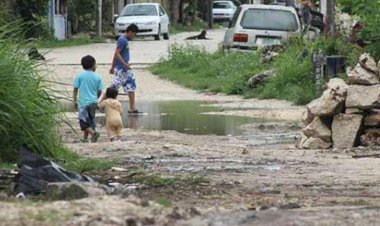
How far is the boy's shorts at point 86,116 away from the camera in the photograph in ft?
52.1

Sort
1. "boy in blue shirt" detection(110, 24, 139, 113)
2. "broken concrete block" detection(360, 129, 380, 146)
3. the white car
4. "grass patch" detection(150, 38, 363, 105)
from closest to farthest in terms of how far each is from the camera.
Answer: "broken concrete block" detection(360, 129, 380, 146) → "boy in blue shirt" detection(110, 24, 139, 113) → "grass patch" detection(150, 38, 363, 105) → the white car

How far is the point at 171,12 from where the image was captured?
215 feet

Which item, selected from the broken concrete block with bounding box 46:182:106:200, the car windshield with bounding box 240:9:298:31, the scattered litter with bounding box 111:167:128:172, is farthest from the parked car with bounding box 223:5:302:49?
the broken concrete block with bounding box 46:182:106:200

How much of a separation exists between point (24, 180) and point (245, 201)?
173 centimetres

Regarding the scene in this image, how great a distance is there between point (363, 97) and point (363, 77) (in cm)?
35

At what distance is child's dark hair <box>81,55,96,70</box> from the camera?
→ 52.2 feet

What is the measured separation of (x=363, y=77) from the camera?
15.4 metres

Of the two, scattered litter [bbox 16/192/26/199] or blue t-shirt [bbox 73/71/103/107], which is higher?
scattered litter [bbox 16/192/26/199]

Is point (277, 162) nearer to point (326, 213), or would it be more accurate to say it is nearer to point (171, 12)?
point (326, 213)

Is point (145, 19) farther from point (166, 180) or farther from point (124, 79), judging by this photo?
point (166, 180)

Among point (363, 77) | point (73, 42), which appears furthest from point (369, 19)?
point (73, 42)

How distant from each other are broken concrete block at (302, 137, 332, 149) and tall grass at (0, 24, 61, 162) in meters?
3.98

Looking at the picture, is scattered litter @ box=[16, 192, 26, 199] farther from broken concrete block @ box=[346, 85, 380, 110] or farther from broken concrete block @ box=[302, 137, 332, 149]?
broken concrete block @ box=[346, 85, 380, 110]

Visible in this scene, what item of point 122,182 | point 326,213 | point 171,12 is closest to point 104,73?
point 122,182
